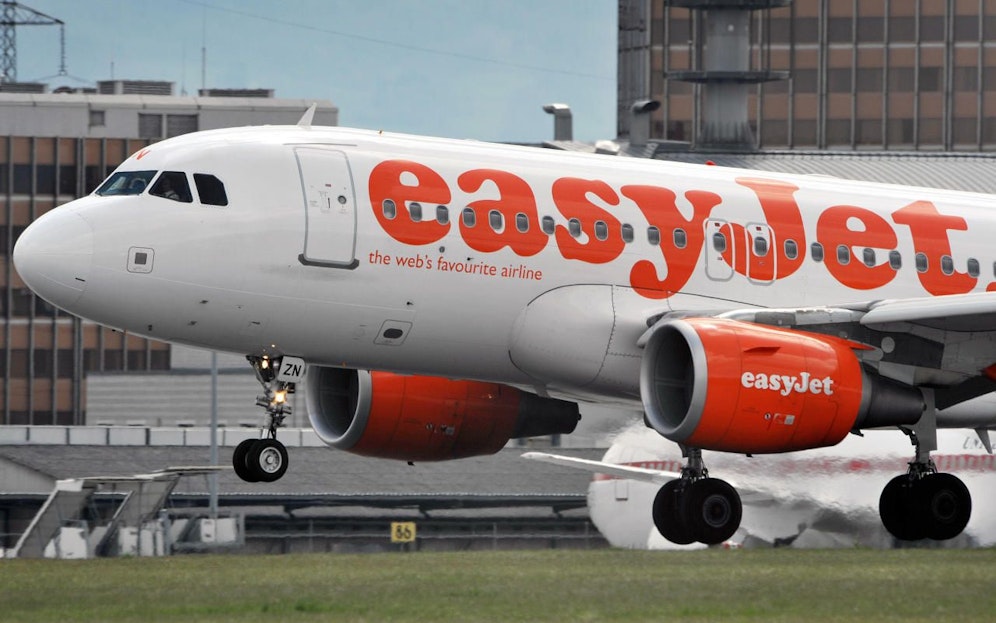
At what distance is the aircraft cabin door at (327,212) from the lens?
2338 centimetres

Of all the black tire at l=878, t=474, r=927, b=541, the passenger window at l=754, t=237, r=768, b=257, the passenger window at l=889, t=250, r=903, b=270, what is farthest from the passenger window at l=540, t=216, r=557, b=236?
the black tire at l=878, t=474, r=927, b=541

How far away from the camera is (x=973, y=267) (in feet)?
91.3

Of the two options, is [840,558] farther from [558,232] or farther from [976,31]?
[976,31]

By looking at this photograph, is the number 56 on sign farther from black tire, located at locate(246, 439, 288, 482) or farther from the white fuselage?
black tire, located at locate(246, 439, 288, 482)

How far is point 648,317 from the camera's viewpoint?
25250mm

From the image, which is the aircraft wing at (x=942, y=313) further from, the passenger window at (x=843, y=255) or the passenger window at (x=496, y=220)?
the passenger window at (x=496, y=220)

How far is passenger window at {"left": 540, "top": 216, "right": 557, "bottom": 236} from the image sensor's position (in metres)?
24.7

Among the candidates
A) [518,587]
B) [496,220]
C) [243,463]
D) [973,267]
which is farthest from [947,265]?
[243,463]

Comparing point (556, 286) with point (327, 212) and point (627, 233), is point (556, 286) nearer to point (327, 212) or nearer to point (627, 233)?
point (627, 233)

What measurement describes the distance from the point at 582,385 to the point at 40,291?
707 cm

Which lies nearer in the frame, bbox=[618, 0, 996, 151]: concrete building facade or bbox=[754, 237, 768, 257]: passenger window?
bbox=[754, 237, 768, 257]: passenger window

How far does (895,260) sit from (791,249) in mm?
1701

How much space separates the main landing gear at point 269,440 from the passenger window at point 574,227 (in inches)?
153

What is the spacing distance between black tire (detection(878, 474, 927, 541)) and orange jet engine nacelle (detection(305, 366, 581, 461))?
5.05m
